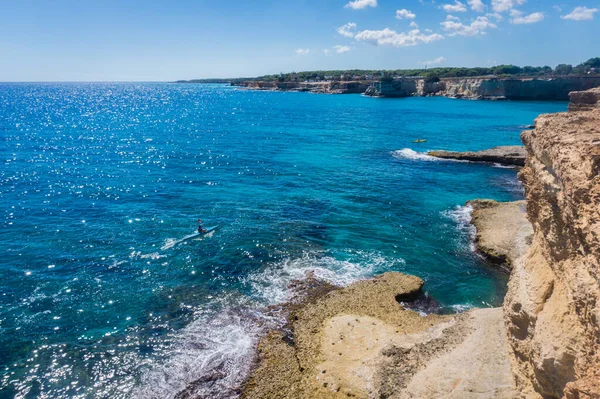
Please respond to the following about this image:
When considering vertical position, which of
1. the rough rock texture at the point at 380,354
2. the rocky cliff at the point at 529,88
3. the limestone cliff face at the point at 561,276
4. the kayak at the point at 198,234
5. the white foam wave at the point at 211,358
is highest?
the rocky cliff at the point at 529,88

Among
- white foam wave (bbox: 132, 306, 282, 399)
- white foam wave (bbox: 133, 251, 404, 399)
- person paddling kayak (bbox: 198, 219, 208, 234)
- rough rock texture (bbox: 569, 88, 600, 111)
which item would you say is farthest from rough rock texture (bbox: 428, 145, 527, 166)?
white foam wave (bbox: 132, 306, 282, 399)

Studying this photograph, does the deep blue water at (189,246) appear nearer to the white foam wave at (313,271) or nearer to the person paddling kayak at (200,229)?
the white foam wave at (313,271)

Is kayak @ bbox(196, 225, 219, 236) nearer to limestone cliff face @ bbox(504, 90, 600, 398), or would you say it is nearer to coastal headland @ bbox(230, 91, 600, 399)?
coastal headland @ bbox(230, 91, 600, 399)

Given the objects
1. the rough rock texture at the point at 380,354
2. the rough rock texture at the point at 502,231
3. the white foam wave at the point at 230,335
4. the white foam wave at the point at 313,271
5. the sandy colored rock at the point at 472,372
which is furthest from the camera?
the rough rock texture at the point at 502,231

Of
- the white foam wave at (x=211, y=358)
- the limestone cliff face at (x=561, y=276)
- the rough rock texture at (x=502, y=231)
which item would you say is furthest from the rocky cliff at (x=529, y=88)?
the white foam wave at (x=211, y=358)

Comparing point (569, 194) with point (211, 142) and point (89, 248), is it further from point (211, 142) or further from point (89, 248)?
point (211, 142)

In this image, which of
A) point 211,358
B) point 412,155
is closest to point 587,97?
point 412,155

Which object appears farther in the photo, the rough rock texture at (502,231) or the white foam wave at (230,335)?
the rough rock texture at (502,231)
